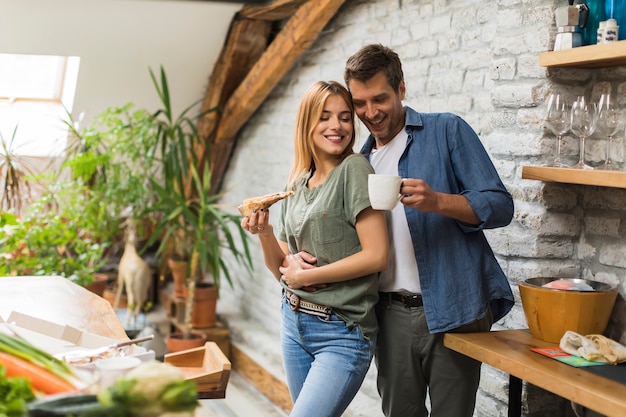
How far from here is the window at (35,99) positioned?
5727 millimetres

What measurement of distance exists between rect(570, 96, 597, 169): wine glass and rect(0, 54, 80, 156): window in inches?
163

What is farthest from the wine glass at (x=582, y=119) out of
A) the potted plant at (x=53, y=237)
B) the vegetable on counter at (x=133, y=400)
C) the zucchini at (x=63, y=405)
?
the potted plant at (x=53, y=237)

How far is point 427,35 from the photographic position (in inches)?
143

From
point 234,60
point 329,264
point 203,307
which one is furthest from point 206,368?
point 234,60

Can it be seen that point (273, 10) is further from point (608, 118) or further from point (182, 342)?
point (608, 118)

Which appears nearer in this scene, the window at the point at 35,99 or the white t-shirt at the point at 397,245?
the white t-shirt at the point at 397,245

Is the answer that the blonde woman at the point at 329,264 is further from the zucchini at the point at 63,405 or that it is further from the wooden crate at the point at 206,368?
the zucchini at the point at 63,405

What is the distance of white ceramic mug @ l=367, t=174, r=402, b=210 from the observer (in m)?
2.09

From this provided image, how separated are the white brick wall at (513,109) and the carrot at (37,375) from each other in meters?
1.83

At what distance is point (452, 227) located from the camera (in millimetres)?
2367

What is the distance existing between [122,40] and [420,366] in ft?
11.8

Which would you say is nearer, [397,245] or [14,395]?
[14,395]

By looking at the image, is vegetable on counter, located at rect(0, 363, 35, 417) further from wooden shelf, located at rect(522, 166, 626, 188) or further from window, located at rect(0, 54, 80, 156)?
window, located at rect(0, 54, 80, 156)

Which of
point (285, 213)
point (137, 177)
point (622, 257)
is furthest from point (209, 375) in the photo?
point (137, 177)
